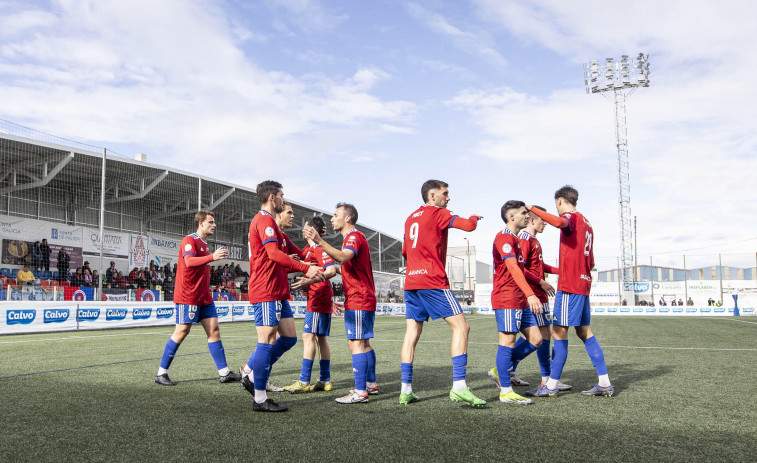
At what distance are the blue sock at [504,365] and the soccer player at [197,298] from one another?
2.97m

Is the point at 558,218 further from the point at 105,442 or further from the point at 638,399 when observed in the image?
the point at 105,442

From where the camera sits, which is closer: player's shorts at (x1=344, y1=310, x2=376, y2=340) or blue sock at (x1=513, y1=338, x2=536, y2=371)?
player's shorts at (x1=344, y1=310, x2=376, y2=340)

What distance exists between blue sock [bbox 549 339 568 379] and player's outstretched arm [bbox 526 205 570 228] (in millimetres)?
1144

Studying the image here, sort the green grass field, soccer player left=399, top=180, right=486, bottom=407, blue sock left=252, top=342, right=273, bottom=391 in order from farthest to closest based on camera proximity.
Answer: soccer player left=399, top=180, right=486, bottom=407 < blue sock left=252, top=342, right=273, bottom=391 < the green grass field

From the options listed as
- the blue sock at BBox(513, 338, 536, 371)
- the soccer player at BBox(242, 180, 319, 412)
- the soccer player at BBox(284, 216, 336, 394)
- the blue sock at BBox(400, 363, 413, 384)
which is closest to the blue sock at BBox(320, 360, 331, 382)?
the soccer player at BBox(284, 216, 336, 394)

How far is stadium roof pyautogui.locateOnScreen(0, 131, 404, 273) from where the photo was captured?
2138cm

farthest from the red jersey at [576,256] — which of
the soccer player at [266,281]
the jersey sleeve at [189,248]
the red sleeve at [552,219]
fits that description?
the jersey sleeve at [189,248]

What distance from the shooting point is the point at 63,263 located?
74.0 ft

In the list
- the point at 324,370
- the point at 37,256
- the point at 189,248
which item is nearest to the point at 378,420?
the point at 324,370

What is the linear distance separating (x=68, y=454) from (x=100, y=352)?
6.83 m

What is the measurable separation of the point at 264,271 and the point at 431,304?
1.49m

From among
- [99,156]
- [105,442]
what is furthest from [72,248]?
[105,442]

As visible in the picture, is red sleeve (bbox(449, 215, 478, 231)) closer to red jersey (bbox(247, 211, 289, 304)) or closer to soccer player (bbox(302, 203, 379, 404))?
soccer player (bbox(302, 203, 379, 404))

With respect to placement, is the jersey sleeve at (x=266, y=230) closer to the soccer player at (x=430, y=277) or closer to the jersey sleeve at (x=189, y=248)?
the soccer player at (x=430, y=277)
